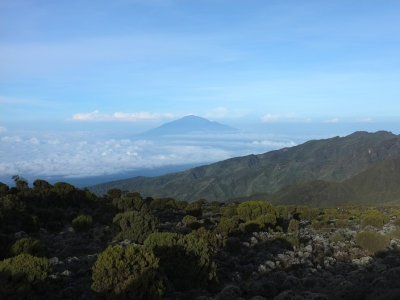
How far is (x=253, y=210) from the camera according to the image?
3222 centimetres

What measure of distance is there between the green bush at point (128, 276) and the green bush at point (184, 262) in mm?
1467

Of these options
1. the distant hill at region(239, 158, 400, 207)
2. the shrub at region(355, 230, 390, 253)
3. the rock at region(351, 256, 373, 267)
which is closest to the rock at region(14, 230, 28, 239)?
the rock at region(351, 256, 373, 267)

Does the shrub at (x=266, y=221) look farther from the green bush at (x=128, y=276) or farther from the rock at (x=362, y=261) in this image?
the green bush at (x=128, y=276)

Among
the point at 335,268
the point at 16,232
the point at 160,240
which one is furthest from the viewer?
the point at 16,232

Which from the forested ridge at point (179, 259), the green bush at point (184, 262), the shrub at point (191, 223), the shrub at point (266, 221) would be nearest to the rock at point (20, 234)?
the forested ridge at point (179, 259)

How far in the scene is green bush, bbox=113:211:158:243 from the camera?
2025 cm

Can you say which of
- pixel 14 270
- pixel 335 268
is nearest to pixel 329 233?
pixel 335 268

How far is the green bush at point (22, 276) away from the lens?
1027 cm

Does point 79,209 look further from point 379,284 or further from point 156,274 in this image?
point 379,284

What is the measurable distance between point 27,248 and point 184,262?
630cm

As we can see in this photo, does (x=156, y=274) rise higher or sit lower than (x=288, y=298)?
higher

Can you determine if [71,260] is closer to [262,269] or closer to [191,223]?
[262,269]

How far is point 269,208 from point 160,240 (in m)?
20.3

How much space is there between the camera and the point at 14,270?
36.2 ft
